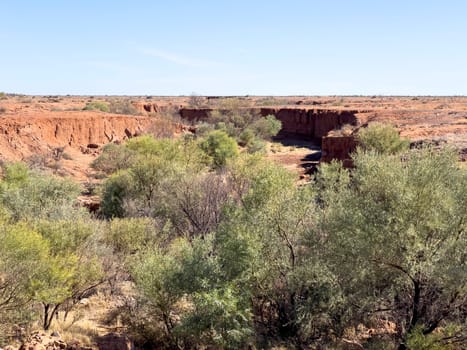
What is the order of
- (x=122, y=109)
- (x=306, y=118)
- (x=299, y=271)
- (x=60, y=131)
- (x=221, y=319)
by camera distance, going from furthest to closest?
(x=122, y=109)
(x=306, y=118)
(x=60, y=131)
(x=299, y=271)
(x=221, y=319)

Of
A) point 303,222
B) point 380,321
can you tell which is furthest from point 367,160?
point 380,321

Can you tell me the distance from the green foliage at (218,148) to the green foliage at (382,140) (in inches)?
434

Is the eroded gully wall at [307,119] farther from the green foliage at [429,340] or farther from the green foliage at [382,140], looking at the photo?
the green foliage at [429,340]

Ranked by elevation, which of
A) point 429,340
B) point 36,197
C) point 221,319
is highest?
point 36,197

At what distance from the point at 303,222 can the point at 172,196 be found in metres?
9.23

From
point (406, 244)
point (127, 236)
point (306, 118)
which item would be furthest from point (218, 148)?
point (306, 118)

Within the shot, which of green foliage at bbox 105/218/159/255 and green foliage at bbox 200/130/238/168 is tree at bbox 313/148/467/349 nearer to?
green foliage at bbox 105/218/159/255

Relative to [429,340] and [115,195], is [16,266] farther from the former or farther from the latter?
[115,195]

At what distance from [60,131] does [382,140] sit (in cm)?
3088

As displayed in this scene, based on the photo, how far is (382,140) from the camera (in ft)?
96.9

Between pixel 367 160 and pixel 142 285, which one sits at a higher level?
pixel 367 160

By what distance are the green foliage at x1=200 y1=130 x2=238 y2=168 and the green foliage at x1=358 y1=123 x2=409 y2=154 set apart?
1103 centimetres

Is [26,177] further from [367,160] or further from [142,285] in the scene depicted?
[367,160]

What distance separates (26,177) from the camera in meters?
25.5
